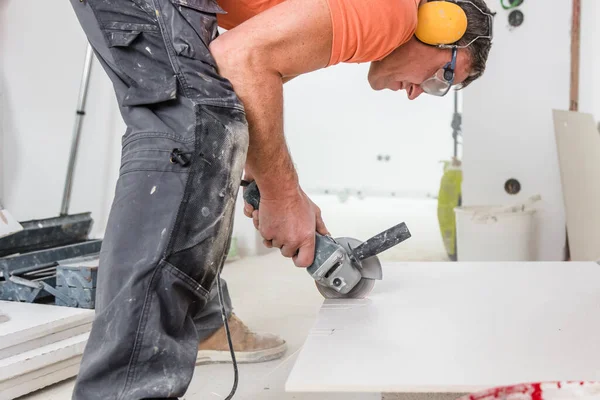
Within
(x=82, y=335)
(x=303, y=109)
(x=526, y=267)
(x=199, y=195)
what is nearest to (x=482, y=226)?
(x=526, y=267)

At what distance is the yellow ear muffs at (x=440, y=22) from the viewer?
1.52 meters

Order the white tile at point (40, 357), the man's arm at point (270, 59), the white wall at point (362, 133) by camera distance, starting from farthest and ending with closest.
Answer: the white wall at point (362, 133), the white tile at point (40, 357), the man's arm at point (270, 59)

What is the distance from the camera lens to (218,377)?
1937mm

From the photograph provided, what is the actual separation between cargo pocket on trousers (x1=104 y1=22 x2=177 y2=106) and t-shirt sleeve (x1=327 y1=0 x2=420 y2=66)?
0.35 metres

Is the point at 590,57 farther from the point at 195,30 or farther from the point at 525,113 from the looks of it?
the point at 195,30

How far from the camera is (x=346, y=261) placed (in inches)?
60.9

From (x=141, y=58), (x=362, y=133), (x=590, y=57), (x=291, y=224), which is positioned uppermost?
(x=590, y=57)

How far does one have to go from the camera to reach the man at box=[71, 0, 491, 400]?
1.14m

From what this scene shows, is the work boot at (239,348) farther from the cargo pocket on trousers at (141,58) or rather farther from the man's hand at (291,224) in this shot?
the cargo pocket on trousers at (141,58)

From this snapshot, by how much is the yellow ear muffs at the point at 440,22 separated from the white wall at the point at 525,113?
198 centimetres

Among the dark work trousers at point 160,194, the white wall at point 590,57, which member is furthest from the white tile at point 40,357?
the white wall at point 590,57

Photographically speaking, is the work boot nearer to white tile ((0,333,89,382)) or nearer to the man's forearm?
white tile ((0,333,89,382))

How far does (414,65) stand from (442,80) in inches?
3.8

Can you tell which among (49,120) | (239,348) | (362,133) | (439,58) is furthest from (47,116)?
(362,133)
